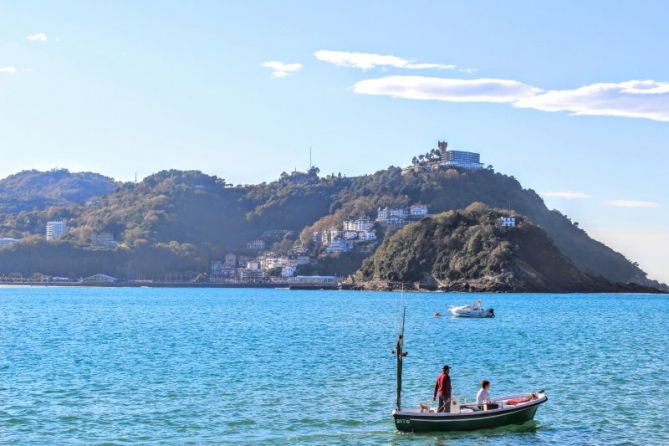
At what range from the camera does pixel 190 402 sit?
39.3m

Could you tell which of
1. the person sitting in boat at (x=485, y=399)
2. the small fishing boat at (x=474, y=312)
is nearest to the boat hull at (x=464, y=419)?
the person sitting in boat at (x=485, y=399)

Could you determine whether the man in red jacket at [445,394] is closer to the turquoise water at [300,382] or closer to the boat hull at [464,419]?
the boat hull at [464,419]

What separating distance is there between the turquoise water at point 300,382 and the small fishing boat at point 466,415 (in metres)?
0.38

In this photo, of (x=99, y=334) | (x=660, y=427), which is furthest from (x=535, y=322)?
(x=660, y=427)

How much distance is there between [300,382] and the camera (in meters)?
45.6

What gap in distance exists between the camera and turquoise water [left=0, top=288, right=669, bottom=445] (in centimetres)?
3341

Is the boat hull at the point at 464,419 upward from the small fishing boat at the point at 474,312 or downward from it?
downward

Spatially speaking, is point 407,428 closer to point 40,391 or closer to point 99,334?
point 40,391

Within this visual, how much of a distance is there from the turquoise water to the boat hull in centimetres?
34

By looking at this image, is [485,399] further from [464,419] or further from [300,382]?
[300,382]

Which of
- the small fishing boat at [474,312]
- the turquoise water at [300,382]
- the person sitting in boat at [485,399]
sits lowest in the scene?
the turquoise water at [300,382]

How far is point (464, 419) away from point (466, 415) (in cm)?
17

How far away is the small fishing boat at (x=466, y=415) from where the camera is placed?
1288 inches

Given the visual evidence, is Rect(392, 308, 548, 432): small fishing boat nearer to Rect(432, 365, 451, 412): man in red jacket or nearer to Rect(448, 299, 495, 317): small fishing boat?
Rect(432, 365, 451, 412): man in red jacket
